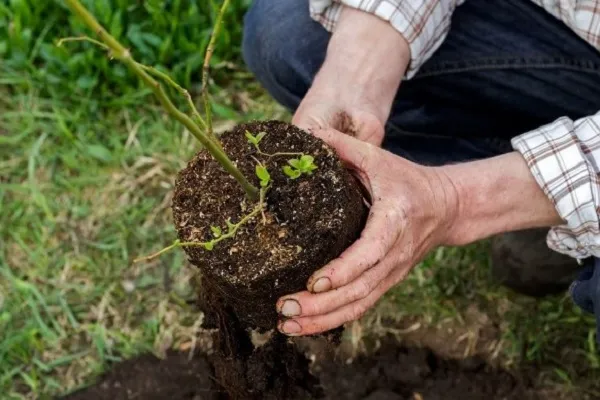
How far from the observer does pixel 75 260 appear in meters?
2.03

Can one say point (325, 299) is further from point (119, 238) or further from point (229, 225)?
point (119, 238)

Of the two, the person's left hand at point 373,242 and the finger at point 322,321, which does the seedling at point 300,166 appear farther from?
the finger at point 322,321

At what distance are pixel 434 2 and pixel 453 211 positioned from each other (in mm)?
436

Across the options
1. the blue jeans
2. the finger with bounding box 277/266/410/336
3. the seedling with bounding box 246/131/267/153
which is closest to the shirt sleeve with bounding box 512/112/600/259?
the blue jeans

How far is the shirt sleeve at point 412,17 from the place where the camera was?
4.76ft

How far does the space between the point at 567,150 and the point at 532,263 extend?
59 cm

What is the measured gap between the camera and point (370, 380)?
69.7 inches

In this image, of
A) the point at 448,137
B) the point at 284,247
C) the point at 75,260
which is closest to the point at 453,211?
the point at 284,247

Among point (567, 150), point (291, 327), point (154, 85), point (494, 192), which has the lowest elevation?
point (291, 327)

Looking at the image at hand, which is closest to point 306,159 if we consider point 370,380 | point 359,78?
point 359,78

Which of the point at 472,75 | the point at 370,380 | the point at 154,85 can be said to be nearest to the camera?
the point at 154,85

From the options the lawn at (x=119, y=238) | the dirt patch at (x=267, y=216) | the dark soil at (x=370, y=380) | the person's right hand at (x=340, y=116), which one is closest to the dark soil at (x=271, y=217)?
the dirt patch at (x=267, y=216)

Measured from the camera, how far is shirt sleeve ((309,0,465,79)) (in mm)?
1452

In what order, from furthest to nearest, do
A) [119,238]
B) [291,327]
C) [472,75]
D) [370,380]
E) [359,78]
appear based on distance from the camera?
[119,238] → [370,380] → [472,75] → [359,78] → [291,327]
